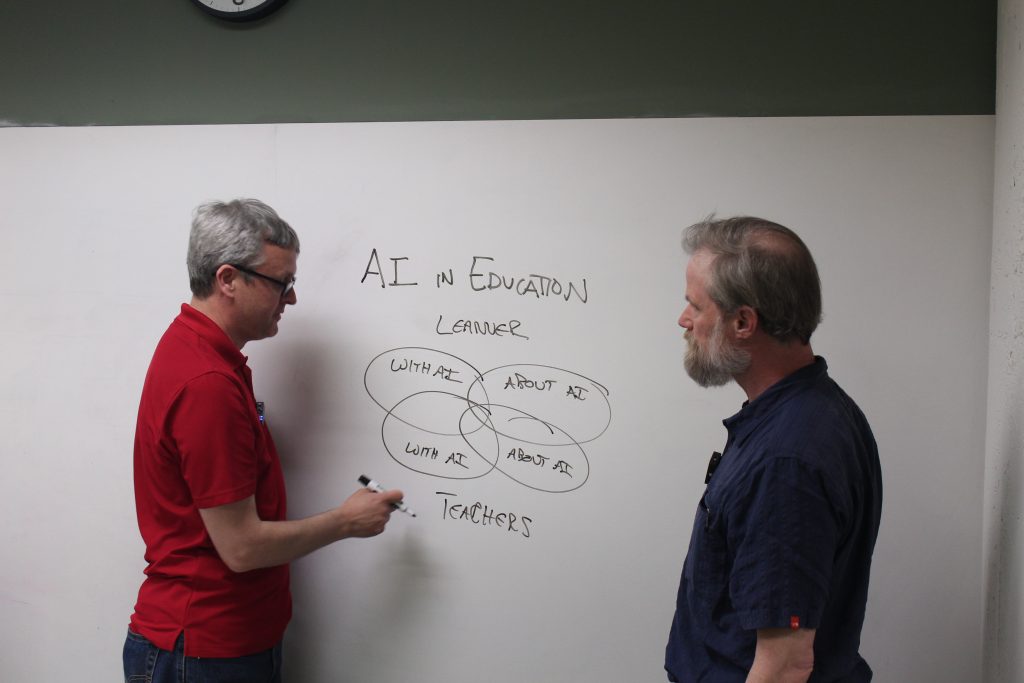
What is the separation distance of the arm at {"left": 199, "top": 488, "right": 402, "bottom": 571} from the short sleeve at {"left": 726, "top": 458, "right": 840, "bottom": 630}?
0.82 metres

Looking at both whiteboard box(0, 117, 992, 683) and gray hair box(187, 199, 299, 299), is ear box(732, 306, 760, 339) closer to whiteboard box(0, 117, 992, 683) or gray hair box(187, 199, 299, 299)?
whiteboard box(0, 117, 992, 683)

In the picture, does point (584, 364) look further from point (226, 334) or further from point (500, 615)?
point (226, 334)

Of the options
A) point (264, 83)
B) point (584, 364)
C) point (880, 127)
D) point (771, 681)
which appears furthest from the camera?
point (264, 83)

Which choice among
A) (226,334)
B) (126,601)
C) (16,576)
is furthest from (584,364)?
(16,576)

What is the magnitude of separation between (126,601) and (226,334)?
77cm

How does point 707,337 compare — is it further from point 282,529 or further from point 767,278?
point 282,529

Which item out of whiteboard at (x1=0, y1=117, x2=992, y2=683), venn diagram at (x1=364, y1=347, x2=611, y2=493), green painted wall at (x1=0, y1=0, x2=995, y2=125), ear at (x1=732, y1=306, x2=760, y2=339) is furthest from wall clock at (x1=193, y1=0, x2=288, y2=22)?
ear at (x1=732, y1=306, x2=760, y2=339)

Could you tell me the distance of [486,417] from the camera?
172 centimetres

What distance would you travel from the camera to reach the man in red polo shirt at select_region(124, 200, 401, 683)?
1.41m

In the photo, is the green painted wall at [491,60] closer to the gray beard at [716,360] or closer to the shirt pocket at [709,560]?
the gray beard at [716,360]

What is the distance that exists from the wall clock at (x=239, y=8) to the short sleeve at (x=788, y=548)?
4.73ft

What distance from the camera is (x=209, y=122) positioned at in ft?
6.11

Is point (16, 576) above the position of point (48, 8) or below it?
below

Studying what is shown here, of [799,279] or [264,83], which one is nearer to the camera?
[799,279]
